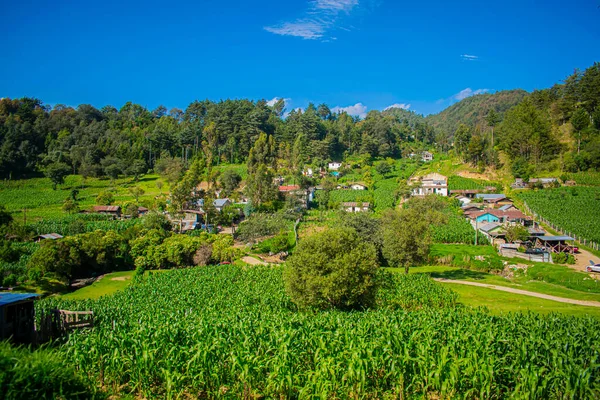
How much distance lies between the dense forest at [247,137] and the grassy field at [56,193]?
3657 millimetres

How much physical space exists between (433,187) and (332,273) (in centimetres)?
6953

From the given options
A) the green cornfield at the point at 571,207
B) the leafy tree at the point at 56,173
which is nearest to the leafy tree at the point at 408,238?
the green cornfield at the point at 571,207

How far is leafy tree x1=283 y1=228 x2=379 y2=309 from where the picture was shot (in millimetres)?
21203

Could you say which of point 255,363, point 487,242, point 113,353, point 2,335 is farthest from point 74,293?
point 487,242

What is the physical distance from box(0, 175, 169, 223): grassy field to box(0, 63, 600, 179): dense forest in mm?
3657

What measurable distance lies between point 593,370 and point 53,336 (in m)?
20.8

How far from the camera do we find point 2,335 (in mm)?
13570

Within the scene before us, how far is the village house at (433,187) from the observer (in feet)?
274

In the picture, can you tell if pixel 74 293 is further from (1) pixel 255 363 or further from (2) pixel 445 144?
(2) pixel 445 144

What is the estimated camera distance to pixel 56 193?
87.5 meters

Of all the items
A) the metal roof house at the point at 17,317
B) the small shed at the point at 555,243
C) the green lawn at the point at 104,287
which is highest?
the metal roof house at the point at 17,317

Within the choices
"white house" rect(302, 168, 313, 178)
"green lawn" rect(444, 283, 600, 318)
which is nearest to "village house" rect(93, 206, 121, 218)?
"white house" rect(302, 168, 313, 178)

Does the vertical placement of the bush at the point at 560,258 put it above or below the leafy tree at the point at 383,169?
below

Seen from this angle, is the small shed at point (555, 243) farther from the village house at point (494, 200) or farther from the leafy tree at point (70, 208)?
the leafy tree at point (70, 208)
